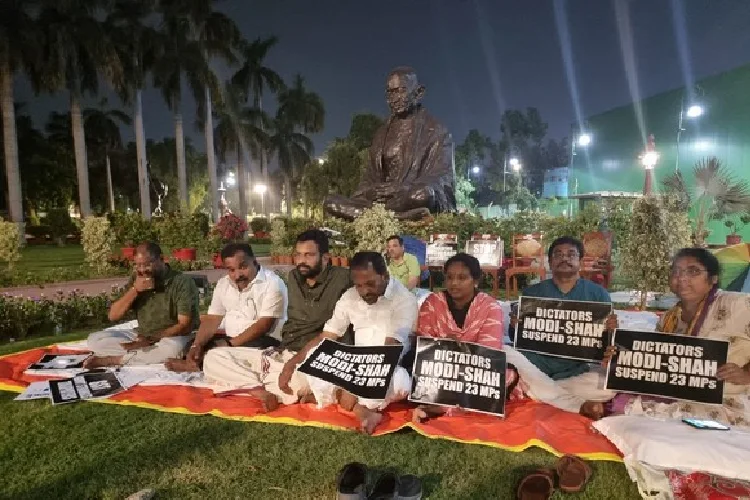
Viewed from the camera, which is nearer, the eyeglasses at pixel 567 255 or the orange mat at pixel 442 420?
the orange mat at pixel 442 420

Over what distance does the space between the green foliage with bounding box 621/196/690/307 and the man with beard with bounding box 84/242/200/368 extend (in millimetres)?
6880

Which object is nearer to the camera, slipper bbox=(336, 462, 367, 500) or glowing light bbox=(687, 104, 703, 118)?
slipper bbox=(336, 462, 367, 500)

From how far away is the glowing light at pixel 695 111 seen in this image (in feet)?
84.5

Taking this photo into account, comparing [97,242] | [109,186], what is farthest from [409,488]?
[109,186]

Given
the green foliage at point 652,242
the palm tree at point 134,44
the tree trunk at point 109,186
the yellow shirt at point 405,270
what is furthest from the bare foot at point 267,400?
the tree trunk at point 109,186

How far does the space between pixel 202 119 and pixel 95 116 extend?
31036 millimetres

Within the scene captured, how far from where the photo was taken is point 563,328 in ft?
15.8

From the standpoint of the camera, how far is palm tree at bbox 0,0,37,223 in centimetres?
2598

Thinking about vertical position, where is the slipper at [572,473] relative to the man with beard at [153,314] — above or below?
below

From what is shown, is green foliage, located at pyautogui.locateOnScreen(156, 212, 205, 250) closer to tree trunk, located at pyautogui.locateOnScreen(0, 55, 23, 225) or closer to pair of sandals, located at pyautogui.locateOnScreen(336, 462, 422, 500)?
tree trunk, located at pyautogui.locateOnScreen(0, 55, 23, 225)

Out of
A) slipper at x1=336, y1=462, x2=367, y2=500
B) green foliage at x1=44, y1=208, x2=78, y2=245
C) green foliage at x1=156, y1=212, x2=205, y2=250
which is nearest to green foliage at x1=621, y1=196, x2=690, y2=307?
slipper at x1=336, y1=462, x2=367, y2=500

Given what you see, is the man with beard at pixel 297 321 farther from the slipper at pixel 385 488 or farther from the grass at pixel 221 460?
the slipper at pixel 385 488

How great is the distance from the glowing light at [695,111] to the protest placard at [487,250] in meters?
20.6

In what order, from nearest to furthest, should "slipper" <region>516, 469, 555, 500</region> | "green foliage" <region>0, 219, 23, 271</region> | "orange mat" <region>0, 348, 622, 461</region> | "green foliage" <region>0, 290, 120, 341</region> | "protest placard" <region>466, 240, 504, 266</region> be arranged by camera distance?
"slipper" <region>516, 469, 555, 500</region> → "orange mat" <region>0, 348, 622, 461</region> → "green foliage" <region>0, 290, 120, 341</region> → "protest placard" <region>466, 240, 504, 266</region> → "green foliage" <region>0, 219, 23, 271</region>
